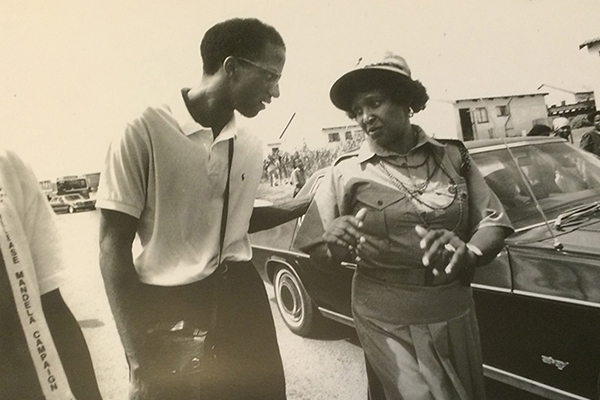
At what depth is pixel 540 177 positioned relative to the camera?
165cm

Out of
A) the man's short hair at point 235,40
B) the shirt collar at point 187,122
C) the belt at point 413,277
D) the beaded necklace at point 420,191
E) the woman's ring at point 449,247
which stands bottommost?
the belt at point 413,277

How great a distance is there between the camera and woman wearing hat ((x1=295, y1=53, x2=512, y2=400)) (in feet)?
4.65

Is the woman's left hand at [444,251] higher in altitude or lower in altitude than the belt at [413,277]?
higher

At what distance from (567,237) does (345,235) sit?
2.37 ft

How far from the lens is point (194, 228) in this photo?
1.42m

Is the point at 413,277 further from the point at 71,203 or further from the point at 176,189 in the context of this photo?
the point at 71,203

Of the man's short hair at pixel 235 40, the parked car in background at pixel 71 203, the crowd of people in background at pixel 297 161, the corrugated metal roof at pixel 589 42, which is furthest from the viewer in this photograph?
the corrugated metal roof at pixel 589 42

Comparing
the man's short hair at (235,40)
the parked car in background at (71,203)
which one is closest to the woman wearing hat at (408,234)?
the man's short hair at (235,40)

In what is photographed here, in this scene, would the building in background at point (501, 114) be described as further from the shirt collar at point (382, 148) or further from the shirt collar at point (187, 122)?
the shirt collar at point (187, 122)

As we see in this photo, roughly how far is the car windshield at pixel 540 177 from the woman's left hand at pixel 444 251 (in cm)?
26

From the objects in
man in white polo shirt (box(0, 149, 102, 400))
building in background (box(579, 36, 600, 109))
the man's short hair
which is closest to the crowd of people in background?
the man's short hair

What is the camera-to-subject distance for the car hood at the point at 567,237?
53.9 inches

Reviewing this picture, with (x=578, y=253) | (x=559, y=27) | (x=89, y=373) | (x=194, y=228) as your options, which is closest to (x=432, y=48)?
(x=559, y=27)

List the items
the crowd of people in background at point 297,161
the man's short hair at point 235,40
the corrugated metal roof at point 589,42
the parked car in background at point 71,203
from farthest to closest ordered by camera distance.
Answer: the corrugated metal roof at point 589,42 < the crowd of people in background at point 297,161 < the man's short hair at point 235,40 < the parked car in background at point 71,203
